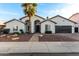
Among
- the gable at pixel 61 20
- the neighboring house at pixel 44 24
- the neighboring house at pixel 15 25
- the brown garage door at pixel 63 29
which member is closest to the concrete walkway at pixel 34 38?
the neighboring house at pixel 44 24

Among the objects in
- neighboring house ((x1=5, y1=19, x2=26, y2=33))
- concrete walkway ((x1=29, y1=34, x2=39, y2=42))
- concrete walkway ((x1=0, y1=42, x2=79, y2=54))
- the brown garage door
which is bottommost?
concrete walkway ((x1=0, y1=42, x2=79, y2=54))

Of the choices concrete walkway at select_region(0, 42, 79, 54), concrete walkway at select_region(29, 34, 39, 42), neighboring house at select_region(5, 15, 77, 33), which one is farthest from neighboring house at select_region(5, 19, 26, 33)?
concrete walkway at select_region(0, 42, 79, 54)

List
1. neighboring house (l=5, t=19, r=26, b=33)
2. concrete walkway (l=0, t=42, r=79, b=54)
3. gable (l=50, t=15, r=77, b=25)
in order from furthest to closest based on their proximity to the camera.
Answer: concrete walkway (l=0, t=42, r=79, b=54) → gable (l=50, t=15, r=77, b=25) → neighboring house (l=5, t=19, r=26, b=33)

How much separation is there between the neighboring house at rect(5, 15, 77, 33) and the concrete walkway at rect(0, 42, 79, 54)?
0.62 m

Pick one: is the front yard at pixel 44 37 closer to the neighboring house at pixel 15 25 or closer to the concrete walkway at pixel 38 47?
the concrete walkway at pixel 38 47

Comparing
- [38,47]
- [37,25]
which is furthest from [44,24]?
[38,47]

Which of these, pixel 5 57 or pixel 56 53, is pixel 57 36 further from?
pixel 5 57

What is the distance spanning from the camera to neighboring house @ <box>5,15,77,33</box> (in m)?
9.50

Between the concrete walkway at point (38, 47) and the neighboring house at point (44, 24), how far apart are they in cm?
62

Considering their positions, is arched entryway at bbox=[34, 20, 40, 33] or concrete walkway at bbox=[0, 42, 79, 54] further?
concrete walkway at bbox=[0, 42, 79, 54]

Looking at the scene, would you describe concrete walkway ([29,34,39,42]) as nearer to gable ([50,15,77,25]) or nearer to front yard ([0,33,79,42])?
front yard ([0,33,79,42])

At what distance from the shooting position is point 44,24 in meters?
9.68

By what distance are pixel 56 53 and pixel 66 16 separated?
1569mm

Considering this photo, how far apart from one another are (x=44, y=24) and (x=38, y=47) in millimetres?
991
